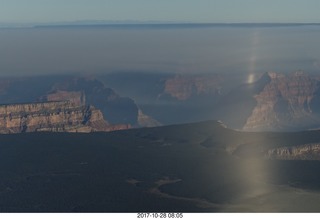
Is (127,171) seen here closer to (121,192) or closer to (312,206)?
(121,192)

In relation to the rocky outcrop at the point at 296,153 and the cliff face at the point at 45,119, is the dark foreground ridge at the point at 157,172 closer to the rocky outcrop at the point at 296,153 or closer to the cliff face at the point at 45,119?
the rocky outcrop at the point at 296,153

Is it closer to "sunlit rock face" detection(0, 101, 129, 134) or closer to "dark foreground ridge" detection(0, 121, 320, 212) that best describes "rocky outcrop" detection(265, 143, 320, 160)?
"dark foreground ridge" detection(0, 121, 320, 212)

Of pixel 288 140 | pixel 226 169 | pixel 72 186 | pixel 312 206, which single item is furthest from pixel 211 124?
pixel 312 206

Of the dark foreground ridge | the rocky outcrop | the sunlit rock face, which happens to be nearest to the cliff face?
the sunlit rock face

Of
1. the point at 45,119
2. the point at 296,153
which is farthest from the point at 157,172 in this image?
the point at 45,119

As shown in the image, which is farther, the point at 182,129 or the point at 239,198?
the point at 182,129

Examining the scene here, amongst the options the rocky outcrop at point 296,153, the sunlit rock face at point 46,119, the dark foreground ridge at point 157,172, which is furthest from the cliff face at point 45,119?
the rocky outcrop at point 296,153
